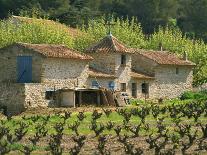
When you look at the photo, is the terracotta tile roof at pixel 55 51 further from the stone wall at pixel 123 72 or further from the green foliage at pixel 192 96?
the green foliage at pixel 192 96

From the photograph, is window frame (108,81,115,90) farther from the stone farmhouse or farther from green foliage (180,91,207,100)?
green foliage (180,91,207,100)

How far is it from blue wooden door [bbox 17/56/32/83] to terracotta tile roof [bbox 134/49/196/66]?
1339 cm

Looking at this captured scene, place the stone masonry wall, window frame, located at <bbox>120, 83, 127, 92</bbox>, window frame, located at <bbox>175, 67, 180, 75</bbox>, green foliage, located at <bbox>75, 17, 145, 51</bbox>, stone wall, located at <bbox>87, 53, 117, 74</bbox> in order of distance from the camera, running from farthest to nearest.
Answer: green foliage, located at <bbox>75, 17, 145, 51</bbox>, window frame, located at <bbox>175, 67, 180, 75</bbox>, window frame, located at <bbox>120, 83, 127, 92</bbox>, stone wall, located at <bbox>87, 53, 117, 74</bbox>, the stone masonry wall

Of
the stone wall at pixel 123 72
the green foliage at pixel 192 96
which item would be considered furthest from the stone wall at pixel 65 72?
the green foliage at pixel 192 96

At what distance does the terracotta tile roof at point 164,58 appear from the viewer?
54878 millimetres

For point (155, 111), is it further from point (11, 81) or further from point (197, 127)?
point (11, 81)

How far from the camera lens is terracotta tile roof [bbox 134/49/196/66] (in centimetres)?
5488

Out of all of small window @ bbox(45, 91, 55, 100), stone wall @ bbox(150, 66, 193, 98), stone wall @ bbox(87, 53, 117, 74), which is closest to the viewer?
small window @ bbox(45, 91, 55, 100)

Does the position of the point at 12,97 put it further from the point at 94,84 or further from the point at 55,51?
the point at 94,84

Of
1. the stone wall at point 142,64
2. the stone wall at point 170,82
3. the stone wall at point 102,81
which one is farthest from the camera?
the stone wall at point 170,82

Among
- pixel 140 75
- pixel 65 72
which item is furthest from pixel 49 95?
pixel 140 75

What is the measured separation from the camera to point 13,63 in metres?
45.6

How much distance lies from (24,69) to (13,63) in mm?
1423

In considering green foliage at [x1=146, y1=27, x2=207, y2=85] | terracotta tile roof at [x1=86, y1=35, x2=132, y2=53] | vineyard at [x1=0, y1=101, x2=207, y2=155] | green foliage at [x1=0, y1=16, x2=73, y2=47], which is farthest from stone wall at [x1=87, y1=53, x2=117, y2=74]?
vineyard at [x1=0, y1=101, x2=207, y2=155]
